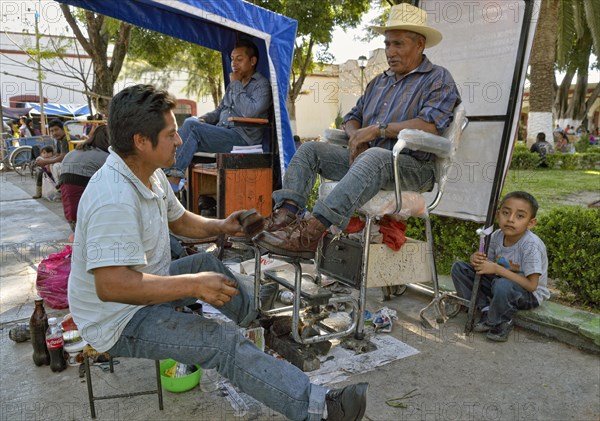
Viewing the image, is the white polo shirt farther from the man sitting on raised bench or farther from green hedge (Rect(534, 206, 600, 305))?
green hedge (Rect(534, 206, 600, 305))

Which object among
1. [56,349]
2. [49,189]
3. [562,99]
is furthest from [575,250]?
[562,99]

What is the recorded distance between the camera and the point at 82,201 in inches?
71.6

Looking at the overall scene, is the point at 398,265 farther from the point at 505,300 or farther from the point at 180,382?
the point at 180,382

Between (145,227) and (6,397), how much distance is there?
136 cm

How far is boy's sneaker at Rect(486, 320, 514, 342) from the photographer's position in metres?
2.99

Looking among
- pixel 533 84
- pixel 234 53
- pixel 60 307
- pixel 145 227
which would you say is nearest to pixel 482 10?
pixel 234 53

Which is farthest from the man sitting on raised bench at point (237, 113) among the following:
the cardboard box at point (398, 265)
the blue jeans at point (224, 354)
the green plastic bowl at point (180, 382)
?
the blue jeans at point (224, 354)

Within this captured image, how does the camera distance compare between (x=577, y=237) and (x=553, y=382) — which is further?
(x=577, y=237)

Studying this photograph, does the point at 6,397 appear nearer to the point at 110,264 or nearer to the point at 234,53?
the point at 110,264

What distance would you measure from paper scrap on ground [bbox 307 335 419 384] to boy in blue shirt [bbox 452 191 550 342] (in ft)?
2.06

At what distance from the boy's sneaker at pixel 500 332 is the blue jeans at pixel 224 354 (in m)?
1.60

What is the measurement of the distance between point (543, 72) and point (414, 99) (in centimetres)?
1096

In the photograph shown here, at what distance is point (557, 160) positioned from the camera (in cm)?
1407

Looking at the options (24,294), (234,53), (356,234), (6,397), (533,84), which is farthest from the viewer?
(533,84)
